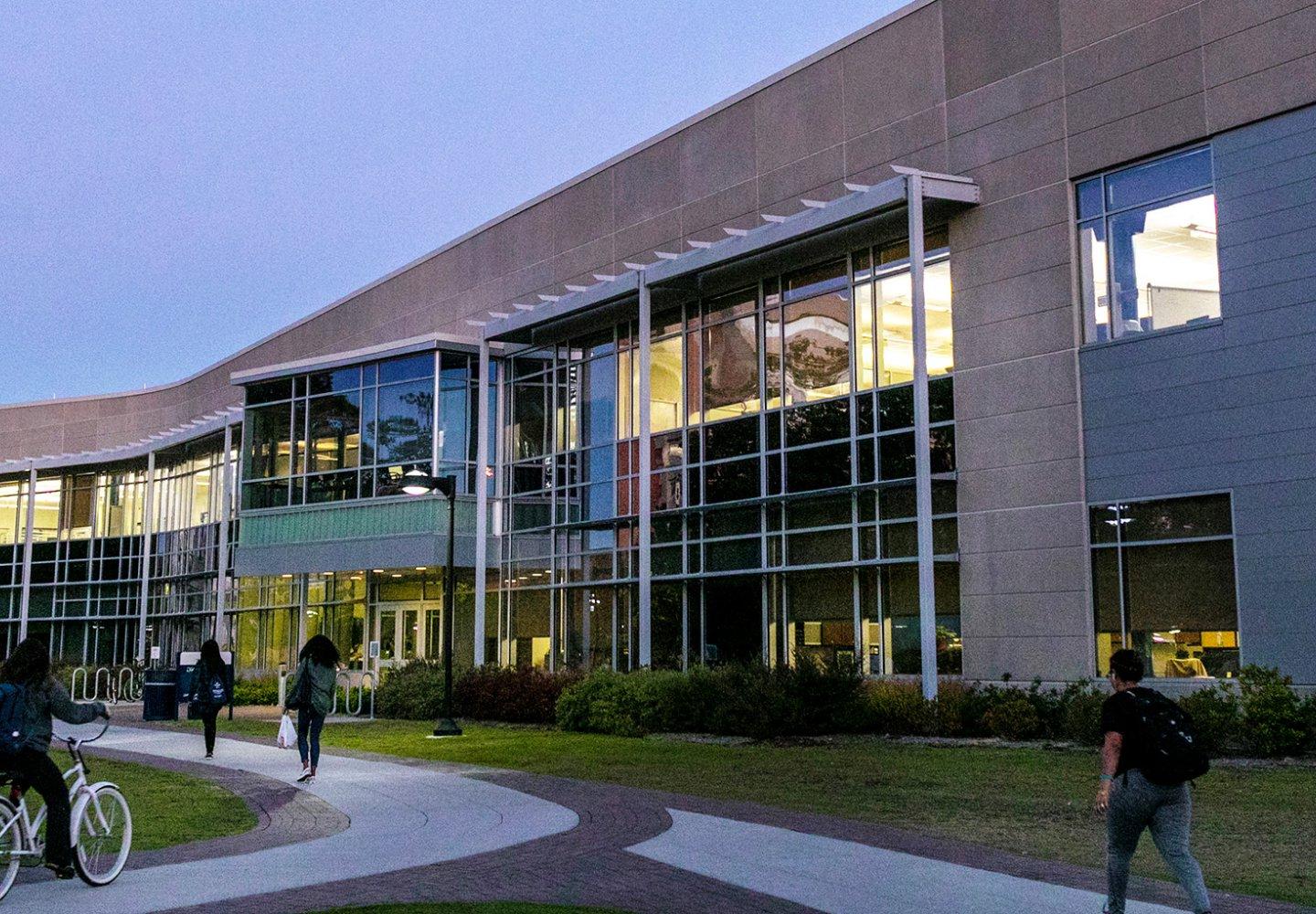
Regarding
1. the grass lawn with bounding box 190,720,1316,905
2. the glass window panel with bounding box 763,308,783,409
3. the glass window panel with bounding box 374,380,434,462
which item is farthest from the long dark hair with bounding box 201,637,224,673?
the glass window panel with bounding box 374,380,434,462

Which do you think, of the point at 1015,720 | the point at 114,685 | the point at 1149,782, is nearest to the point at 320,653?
the point at 1015,720

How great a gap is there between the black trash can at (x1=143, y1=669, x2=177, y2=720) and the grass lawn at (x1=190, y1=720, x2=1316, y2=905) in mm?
8604

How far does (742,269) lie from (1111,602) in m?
10.3

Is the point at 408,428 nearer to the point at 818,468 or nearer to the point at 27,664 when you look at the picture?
the point at 818,468

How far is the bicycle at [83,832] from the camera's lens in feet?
29.0

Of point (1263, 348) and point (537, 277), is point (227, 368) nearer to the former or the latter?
point (537, 277)

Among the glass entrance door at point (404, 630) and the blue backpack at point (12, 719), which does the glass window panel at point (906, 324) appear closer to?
the glass entrance door at point (404, 630)

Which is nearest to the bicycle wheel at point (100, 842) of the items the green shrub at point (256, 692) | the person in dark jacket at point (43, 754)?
the person in dark jacket at point (43, 754)

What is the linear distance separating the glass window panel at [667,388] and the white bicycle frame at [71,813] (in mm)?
19797

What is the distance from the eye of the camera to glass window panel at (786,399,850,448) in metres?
25.3

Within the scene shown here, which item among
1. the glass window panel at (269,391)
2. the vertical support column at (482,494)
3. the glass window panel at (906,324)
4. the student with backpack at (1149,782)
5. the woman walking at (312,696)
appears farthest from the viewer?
the glass window panel at (269,391)

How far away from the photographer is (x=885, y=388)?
24438mm

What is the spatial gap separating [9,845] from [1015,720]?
14969mm

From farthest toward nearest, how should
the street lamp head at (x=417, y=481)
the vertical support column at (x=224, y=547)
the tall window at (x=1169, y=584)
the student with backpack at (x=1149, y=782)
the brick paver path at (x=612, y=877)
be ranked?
the vertical support column at (x=224, y=547) < the street lamp head at (x=417, y=481) < the tall window at (x=1169, y=584) < the brick paver path at (x=612, y=877) < the student with backpack at (x=1149, y=782)
